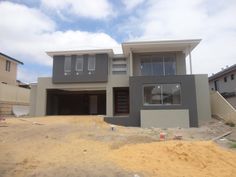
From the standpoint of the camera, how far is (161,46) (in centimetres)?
1948

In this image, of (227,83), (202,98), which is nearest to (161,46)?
(202,98)

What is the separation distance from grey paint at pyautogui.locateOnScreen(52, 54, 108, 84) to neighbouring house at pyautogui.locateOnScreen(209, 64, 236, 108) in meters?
12.4

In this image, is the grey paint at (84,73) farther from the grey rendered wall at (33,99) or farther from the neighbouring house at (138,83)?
the grey rendered wall at (33,99)

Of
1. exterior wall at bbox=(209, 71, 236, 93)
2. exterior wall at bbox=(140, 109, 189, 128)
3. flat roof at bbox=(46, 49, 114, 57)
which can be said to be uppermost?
flat roof at bbox=(46, 49, 114, 57)

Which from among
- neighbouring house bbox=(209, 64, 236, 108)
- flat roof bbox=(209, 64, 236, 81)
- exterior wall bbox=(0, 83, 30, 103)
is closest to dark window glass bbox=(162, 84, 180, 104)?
neighbouring house bbox=(209, 64, 236, 108)

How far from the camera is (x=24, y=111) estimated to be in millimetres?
26875

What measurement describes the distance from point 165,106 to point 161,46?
4.80 meters

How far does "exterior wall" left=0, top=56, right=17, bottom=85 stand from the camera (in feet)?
90.9

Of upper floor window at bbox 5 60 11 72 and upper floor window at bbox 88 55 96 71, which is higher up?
upper floor window at bbox 5 60 11 72

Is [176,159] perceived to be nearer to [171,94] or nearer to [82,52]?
[171,94]

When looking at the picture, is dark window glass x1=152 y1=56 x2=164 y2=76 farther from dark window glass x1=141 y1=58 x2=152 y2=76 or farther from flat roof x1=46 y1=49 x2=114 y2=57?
flat roof x1=46 y1=49 x2=114 y2=57

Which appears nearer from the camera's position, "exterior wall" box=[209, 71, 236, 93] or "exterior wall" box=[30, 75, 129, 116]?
"exterior wall" box=[30, 75, 129, 116]

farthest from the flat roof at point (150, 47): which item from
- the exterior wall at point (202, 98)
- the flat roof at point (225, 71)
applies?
the flat roof at point (225, 71)

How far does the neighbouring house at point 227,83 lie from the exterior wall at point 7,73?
23.1 metres
